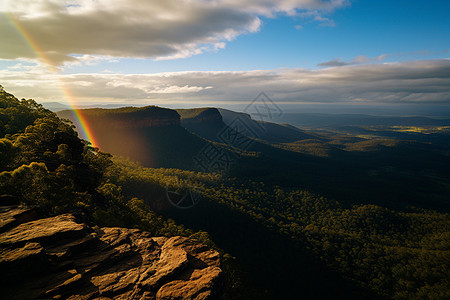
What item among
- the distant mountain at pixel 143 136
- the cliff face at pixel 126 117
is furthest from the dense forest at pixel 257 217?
the cliff face at pixel 126 117

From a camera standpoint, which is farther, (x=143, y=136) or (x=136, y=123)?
(x=136, y=123)

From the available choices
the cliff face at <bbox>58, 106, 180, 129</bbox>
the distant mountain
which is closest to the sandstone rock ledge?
the distant mountain

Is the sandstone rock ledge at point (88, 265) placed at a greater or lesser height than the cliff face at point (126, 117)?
lesser

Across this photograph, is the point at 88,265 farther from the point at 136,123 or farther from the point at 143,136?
the point at 136,123

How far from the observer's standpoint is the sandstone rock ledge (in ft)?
48.4

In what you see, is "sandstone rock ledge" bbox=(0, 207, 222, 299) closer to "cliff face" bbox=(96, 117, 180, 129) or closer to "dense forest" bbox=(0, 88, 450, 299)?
"dense forest" bbox=(0, 88, 450, 299)

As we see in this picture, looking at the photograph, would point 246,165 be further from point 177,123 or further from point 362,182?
point 362,182

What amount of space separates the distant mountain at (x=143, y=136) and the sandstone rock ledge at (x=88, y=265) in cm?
12210

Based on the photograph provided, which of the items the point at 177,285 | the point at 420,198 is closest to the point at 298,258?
the point at 177,285

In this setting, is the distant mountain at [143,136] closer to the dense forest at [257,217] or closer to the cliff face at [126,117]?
the cliff face at [126,117]

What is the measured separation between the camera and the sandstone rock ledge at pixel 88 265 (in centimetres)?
1475

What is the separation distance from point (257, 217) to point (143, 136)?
11397 cm

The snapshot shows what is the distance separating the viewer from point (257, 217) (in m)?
81.1

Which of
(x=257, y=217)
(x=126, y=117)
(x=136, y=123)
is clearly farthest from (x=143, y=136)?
(x=257, y=217)
